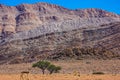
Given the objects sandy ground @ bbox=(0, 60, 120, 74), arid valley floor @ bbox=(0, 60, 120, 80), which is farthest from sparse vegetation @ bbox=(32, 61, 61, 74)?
sandy ground @ bbox=(0, 60, 120, 74)

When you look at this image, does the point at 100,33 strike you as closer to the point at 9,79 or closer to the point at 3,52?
the point at 3,52

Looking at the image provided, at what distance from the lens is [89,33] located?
142m

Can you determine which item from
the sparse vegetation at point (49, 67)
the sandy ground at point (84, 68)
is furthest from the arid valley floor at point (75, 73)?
the sparse vegetation at point (49, 67)

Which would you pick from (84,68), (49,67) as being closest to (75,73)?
(49,67)

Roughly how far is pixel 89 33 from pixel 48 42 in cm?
1797

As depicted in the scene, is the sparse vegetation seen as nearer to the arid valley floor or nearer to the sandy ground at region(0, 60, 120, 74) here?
the arid valley floor

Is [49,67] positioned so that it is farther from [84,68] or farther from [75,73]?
[84,68]

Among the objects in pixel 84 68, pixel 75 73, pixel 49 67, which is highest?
pixel 84 68

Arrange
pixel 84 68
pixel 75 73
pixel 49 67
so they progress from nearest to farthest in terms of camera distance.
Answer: pixel 75 73 < pixel 49 67 < pixel 84 68

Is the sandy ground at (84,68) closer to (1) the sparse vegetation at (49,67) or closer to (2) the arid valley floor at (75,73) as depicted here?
(2) the arid valley floor at (75,73)

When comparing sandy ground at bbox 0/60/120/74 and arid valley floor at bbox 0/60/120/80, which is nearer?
arid valley floor at bbox 0/60/120/80

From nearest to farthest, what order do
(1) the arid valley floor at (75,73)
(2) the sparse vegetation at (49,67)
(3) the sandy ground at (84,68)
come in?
(1) the arid valley floor at (75,73)
(2) the sparse vegetation at (49,67)
(3) the sandy ground at (84,68)

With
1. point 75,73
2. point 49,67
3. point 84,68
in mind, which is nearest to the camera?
point 75,73

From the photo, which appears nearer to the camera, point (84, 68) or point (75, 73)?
point (75, 73)
